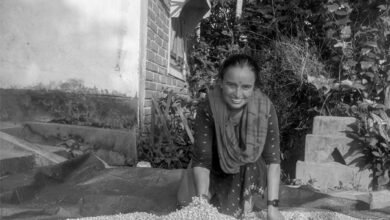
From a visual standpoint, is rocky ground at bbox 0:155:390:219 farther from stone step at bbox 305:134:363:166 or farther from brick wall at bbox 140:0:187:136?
stone step at bbox 305:134:363:166

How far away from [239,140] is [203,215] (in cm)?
52

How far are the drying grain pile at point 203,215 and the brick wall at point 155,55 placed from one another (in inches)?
79.2

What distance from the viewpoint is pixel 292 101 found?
5516 millimetres

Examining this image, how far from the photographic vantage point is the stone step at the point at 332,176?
4.02 meters

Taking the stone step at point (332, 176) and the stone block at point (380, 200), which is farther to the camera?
the stone step at point (332, 176)

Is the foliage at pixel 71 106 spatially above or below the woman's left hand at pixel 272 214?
above

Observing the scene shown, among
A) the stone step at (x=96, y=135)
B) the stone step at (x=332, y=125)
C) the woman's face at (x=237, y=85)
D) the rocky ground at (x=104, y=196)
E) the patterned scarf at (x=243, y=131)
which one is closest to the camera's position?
the woman's face at (x=237, y=85)

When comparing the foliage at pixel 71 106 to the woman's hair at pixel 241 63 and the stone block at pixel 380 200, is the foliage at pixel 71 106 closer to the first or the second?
the woman's hair at pixel 241 63

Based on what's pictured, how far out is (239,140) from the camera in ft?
7.50

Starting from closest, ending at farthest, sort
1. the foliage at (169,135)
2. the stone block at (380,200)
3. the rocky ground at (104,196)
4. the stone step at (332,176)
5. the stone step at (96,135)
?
the rocky ground at (104,196) → the stone block at (380,200) → the stone step at (96,135) → the stone step at (332,176) → the foliage at (169,135)

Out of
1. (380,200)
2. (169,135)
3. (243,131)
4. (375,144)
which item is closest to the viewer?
(243,131)

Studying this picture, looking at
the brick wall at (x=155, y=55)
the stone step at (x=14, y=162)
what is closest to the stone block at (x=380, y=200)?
the brick wall at (x=155, y=55)

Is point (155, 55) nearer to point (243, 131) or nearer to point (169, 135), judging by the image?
point (169, 135)

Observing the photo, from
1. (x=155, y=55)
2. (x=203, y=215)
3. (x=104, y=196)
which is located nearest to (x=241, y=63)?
(x=203, y=215)
